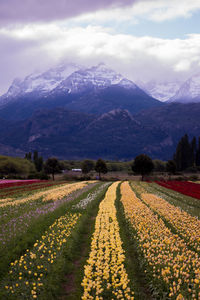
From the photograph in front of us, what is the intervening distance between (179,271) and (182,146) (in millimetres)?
122417

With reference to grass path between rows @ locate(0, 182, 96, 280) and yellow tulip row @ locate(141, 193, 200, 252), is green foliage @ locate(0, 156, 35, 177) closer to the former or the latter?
grass path between rows @ locate(0, 182, 96, 280)

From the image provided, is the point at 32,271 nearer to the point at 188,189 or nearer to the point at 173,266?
the point at 173,266

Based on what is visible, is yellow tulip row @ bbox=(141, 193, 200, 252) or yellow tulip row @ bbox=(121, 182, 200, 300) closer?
yellow tulip row @ bbox=(121, 182, 200, 300)

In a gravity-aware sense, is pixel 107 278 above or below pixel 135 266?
above

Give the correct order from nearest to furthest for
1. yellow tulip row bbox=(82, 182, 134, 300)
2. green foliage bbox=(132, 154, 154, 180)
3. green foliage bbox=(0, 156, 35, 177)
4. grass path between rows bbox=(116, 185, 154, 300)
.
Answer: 1. yellow tulip row bbox=(82, 182, 134, 300)
2. grass path between rows bbox=(116, 185, 154, 300)
3. green foliage bbox=(132, 154, 154, 180)
4. green foliage bbox=(0, 156, 35, 177)

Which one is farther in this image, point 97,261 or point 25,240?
point 25,240

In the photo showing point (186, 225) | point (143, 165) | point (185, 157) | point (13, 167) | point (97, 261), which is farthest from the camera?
point (185, 157)

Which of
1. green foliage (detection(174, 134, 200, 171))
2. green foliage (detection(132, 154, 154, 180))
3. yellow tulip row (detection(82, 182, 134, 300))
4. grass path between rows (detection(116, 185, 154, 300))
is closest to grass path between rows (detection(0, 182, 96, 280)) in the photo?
yellow tulip row (detection(82, 182, 134, 300))

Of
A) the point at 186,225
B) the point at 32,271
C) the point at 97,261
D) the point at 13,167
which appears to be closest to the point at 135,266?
the point at 97,261

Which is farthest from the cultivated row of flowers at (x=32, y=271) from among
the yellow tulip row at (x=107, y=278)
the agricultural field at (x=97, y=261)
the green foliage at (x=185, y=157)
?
the green foliage at (x=185, y=157)

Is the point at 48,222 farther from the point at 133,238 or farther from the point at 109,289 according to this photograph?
the point at 109,289

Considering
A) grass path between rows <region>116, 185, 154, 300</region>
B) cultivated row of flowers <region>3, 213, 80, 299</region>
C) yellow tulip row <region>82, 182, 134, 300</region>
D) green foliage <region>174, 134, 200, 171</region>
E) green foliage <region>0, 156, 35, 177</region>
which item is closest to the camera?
yellow tulip row <region>82, 182, 134, 300</region>

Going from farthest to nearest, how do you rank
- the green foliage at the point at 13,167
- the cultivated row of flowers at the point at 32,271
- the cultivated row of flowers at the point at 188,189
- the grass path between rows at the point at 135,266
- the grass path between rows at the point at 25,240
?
1. the green foliage at the point at 13,167
2. the cultivated row of flowers at the point at 188,189
3. the grass path between rows at the point at 25,240
4. the grass path between rows at the point at 135,266
5. the cultivated row of flowers at the point at 32,271

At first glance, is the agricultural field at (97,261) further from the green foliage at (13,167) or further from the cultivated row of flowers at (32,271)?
the green foliage at (13,167)
